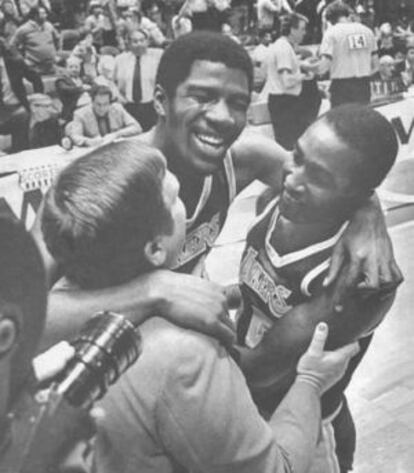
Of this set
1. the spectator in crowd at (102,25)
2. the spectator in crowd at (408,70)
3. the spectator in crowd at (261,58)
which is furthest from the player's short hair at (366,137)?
the spectator in crowd at (408,70)

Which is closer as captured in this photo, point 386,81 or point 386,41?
point 386,81

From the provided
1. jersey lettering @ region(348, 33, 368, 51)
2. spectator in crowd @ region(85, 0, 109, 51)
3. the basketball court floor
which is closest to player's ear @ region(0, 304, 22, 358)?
spectator in crowd @ region(85, 0, 109, 51)

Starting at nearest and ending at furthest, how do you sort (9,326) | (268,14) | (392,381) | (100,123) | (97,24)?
(9,326), (100,123), (97,24), (268,14), (392,381)

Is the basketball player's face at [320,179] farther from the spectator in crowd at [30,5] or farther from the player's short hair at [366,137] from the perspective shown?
the spectator in crowd at [30,5]

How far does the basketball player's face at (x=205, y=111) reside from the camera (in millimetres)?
878

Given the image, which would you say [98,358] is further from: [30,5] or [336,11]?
[30,5]

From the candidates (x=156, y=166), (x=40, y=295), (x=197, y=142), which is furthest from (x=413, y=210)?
(x=40, y=295)

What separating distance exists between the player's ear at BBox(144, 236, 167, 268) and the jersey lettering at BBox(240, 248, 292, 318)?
32 cm

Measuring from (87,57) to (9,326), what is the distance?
0.72 m

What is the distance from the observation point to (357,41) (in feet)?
5.30

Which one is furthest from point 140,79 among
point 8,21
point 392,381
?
point 392,381

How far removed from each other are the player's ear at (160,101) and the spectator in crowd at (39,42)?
365 millimetres

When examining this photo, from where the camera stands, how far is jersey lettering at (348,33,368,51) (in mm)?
1538

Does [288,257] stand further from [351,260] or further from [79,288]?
[79,288]
